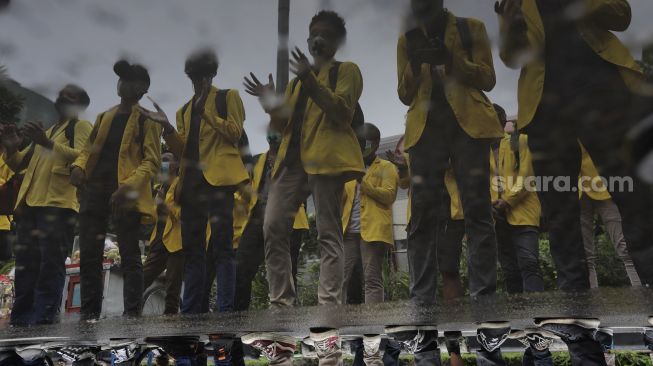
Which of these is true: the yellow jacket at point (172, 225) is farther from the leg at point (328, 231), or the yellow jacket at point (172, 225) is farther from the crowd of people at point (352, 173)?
the leg at point (328, 231)

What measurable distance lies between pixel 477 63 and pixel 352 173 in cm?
85

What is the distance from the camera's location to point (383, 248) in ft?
13.3

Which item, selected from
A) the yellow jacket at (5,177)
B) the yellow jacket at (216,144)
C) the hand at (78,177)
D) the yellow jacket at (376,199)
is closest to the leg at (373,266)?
the yellow jacket at (376,199)

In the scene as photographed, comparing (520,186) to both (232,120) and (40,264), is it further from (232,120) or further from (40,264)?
(40,264)

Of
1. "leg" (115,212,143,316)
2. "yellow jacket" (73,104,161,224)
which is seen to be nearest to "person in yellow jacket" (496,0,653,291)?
"yellow jacket" (73,104,161,224)

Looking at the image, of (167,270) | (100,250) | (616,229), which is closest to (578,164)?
(616,229)

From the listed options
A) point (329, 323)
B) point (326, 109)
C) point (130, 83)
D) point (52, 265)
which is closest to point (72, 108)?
point (130, 83)

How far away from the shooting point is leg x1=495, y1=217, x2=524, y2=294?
359 centimetres

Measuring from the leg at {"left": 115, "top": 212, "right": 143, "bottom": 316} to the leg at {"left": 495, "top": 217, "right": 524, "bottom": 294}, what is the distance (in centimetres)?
219

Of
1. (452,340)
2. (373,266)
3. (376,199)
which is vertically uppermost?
(376,199)

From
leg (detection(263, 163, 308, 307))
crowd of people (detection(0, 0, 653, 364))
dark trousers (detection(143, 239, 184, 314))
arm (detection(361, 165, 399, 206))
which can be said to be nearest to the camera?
crowd of people (detection(0, 0, 653, 364))

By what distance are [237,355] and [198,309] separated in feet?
1.97

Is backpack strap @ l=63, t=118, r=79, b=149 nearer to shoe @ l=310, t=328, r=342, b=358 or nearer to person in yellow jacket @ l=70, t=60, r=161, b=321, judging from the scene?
person in yellow jacket @ l=70, t=60, r=161, b=321

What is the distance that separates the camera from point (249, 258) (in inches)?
145
